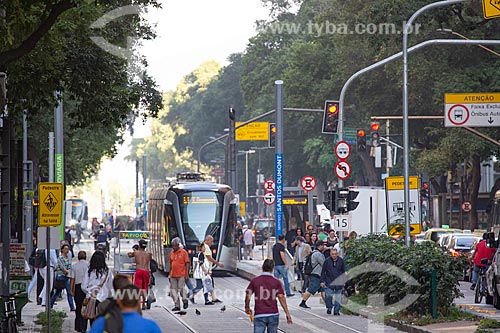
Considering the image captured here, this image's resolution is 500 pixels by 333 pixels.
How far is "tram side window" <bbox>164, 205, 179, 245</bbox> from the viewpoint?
45.9 meters

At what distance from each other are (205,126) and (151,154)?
144 ft

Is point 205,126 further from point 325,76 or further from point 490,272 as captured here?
point 490,272

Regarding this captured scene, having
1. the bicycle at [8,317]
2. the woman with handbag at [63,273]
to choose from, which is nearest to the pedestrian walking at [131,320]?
the bicycle at [8,317]

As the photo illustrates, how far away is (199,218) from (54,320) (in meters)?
19.4

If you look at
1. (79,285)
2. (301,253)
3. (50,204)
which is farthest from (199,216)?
(50,204)

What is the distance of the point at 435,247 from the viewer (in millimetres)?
26016

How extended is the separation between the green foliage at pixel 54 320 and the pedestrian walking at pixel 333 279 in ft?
20.1

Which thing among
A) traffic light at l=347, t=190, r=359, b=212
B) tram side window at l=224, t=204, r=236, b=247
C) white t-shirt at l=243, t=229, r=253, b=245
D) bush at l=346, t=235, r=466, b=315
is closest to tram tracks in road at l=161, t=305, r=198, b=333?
bush at l=346, t=235, r=466, b=315

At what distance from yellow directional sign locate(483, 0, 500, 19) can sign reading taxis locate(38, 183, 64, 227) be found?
917 centimetres

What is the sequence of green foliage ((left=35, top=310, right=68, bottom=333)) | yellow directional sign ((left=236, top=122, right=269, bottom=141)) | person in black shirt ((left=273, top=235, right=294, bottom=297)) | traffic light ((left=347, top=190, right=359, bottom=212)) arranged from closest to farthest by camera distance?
green foliage ((left=35, top=310, right=68, bottom=333)) → traffic light ((left=347, top=190, right=359, bottom=212)) → person in black shirt ((left=273, top=235, right=294, bottom=297)) → yellow directional sign ((left=236, top=122, right=269, bottom=141))

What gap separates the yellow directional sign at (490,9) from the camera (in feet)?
81.8

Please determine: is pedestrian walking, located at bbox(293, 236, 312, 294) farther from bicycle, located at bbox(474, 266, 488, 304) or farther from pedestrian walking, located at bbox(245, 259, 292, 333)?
pedestrian walking, located at bbox(245, 259, 292, 333)

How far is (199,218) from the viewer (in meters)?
46.0

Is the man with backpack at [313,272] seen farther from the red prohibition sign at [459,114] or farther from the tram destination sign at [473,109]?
the red prohibition sign at [459,114]
